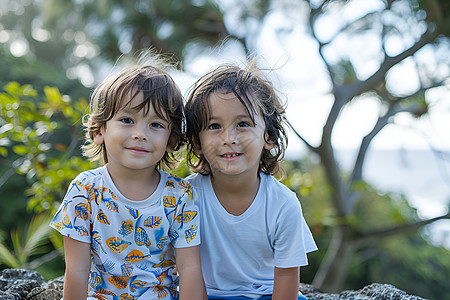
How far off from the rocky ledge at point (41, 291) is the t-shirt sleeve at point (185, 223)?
1.74 feet

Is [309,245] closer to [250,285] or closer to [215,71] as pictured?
[250,285]

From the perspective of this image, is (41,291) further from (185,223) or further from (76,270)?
(185,223)

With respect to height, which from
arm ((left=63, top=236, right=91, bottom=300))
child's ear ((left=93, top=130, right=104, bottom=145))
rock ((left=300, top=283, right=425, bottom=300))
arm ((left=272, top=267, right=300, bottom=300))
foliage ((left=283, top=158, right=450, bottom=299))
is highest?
child's ear ((left=93, top=130, right=104, bottom=145))

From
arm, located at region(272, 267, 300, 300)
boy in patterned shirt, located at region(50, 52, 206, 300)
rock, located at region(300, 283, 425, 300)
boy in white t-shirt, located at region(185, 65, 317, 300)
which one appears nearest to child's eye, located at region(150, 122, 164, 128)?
boy in patterned shirt, located at region(50, 52, 206, 300)

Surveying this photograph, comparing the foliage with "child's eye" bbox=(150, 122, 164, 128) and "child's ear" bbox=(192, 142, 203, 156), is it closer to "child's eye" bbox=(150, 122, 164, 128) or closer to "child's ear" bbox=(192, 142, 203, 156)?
"child's ear" bbox=(192, 142, 203, 156)

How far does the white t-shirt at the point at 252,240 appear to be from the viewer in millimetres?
1405

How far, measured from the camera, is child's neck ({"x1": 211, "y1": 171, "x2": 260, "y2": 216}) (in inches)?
57.6

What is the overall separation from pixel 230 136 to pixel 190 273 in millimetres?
428

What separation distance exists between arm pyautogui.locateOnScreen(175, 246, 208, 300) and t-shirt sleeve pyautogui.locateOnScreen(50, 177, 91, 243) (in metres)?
0.28

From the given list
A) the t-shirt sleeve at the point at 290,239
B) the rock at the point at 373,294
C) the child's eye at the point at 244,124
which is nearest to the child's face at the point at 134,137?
the child's eye at the point at 244,124

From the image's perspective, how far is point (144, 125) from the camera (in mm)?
1310

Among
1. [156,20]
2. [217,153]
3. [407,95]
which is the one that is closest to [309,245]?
[217,153]

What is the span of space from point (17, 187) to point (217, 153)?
3.02 metres

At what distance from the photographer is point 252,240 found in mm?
1440
